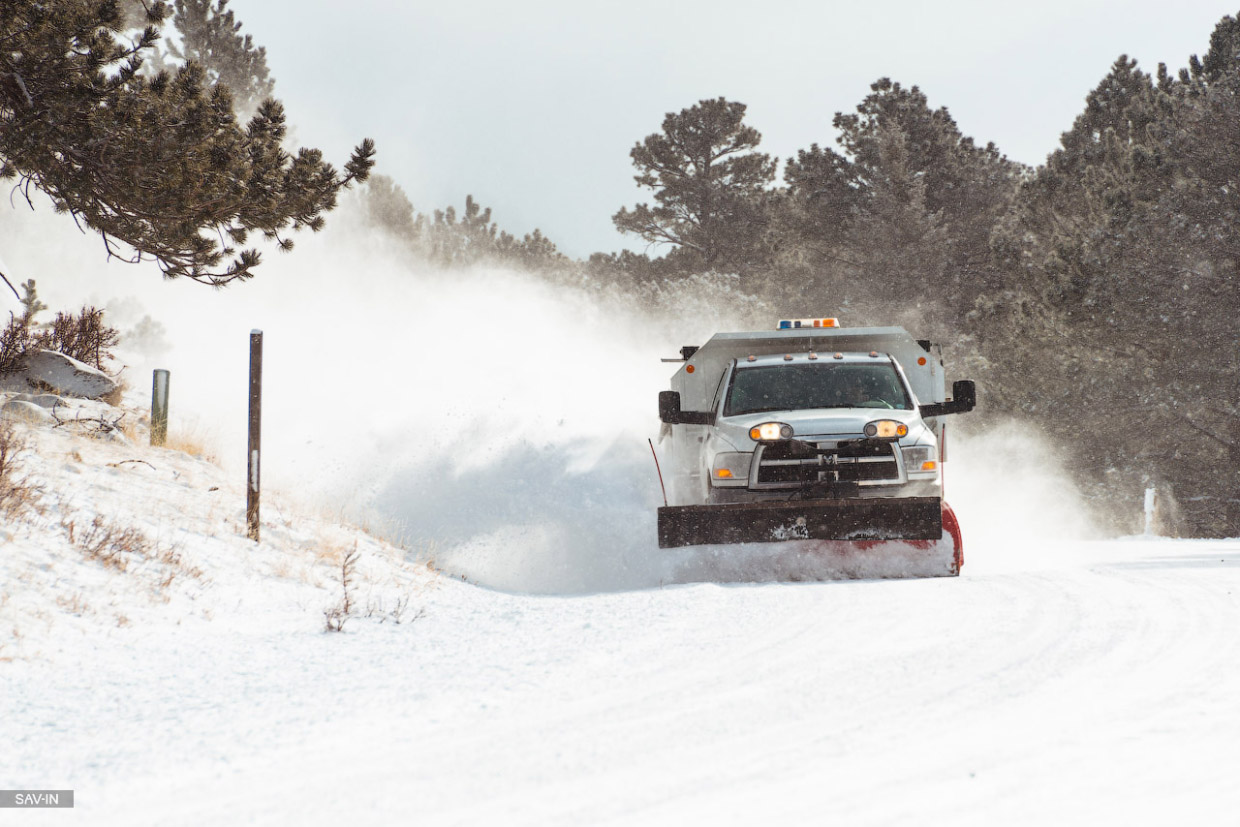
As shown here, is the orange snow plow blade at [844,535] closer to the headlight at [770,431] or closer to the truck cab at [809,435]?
the truck cab at [809,435]

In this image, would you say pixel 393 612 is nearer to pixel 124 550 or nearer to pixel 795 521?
pixel 124 550

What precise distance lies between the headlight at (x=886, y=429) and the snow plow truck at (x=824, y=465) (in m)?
0.01

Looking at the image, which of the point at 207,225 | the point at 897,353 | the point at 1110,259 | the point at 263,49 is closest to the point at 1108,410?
the point at 1110,259

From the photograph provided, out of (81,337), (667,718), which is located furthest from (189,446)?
(667,718)

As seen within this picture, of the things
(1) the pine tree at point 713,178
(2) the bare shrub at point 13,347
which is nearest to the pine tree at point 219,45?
(1) the pine tree at point 713,178

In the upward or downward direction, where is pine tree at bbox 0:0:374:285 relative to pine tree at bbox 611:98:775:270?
downward

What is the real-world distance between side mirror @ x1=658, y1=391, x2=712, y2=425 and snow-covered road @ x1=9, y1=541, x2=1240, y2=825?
3021mm

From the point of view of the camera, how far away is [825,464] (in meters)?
8.73

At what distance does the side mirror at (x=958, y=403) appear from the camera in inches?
364

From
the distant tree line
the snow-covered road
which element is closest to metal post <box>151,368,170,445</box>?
the snow-covered road

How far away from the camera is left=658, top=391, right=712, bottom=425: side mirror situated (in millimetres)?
9508

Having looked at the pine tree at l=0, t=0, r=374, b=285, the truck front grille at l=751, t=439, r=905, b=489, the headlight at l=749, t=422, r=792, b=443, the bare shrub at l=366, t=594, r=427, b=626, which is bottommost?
the bare shrub at l=366, t=594, r=427, b=626

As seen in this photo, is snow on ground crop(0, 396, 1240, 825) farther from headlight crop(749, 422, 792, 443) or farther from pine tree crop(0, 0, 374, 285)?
pine tree crop(0, 0, 374, 285)

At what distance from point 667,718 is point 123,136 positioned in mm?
7701
